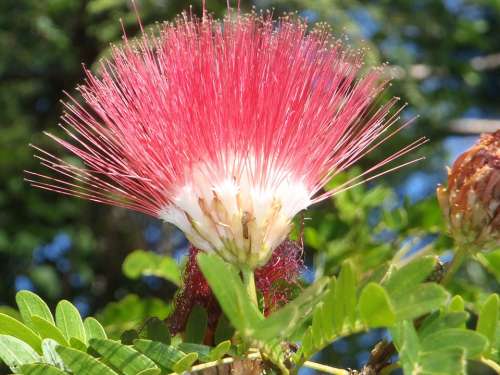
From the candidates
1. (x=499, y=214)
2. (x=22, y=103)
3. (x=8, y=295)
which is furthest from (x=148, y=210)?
(x=22, y=103)

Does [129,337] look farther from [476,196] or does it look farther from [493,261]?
[493,261]

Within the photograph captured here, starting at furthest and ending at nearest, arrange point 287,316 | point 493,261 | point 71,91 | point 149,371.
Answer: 1. point 71,91
2. point 493,261
3. point 149,371
4. point 287,316

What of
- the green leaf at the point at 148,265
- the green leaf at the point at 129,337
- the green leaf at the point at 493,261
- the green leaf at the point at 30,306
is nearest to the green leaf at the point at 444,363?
the green leaf at the point at 129,337

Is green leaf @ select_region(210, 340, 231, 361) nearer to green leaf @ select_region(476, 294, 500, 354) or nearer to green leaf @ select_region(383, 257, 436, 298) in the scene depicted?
green leaf @ select_region(383, 257, 436, 298)

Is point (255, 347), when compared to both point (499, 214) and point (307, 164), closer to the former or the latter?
point (307, 164)

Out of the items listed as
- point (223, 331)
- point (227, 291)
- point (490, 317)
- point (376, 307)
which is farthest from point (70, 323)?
point (490, 317)

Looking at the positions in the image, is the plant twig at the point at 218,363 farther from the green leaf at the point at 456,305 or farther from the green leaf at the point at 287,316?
the green leaf at the point at 456,305
